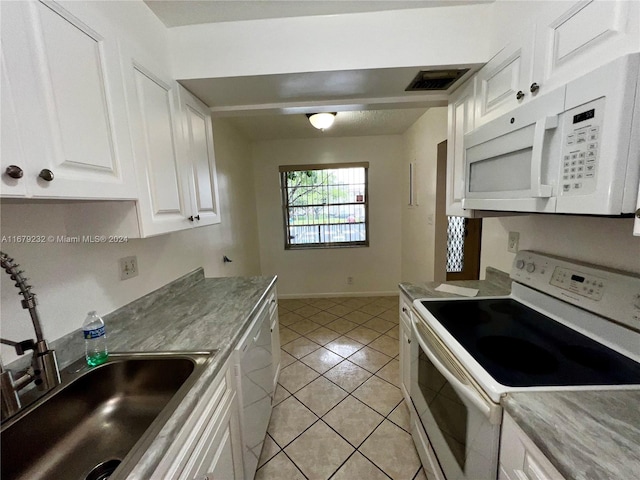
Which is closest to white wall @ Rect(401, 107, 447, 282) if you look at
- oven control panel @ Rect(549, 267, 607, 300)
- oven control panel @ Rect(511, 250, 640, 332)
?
oven control panel @ Rect(511, 250, 640, 332)

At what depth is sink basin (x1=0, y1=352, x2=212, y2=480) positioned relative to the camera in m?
0.72

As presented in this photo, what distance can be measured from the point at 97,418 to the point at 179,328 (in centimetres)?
40

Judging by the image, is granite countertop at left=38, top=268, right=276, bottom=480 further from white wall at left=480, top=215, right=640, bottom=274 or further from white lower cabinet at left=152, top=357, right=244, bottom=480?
white wall at left=480, top=215, right=640, bottom=274

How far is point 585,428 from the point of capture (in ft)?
2.06

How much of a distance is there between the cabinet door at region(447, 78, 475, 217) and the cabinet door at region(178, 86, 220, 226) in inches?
60.3

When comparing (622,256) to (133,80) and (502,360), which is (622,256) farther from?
(133,80)

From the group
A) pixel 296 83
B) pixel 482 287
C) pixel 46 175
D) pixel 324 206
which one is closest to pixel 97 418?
pixel 46 175

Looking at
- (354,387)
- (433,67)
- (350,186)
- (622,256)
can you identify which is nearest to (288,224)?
(350,186)

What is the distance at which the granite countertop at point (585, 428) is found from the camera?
0.54 metres

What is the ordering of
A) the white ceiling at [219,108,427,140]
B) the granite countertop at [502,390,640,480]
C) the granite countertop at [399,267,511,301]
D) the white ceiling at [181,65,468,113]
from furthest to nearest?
the white ceiling at [219,108,427,140], the granite countertop at [399,267,511,301], the white ceiling at [181,65,468,113], the granite countertop at [502,390,640,480]

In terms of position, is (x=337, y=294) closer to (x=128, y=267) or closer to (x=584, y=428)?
(x=128, y=267)

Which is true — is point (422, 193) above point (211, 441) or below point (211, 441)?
above

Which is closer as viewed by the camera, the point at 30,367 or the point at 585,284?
the point at 30,367

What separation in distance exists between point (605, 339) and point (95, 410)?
189 centimetres
